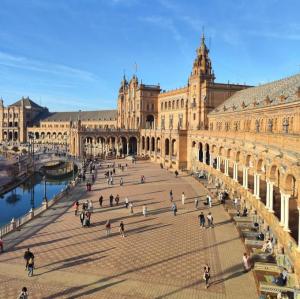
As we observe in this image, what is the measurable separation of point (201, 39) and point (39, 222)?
5675cm

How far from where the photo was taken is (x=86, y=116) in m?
143

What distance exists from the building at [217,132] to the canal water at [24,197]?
22.1 metres

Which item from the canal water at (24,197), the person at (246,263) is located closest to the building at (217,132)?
the person at (246,263)

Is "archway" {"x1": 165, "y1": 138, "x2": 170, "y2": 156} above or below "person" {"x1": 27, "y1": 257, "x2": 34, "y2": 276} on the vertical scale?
above

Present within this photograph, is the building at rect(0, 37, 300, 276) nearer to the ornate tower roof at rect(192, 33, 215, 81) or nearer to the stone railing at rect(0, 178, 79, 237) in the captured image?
the ornate tower roof at rect(192, 33, 215, 81)

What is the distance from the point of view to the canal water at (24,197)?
41.2 m

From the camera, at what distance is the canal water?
41247mm

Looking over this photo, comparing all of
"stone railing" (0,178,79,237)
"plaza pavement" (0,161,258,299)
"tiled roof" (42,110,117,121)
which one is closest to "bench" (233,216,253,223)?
"plaza pavement" (0,161,258,299)

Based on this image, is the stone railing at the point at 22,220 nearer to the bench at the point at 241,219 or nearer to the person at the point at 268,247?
the bench at the point at 241,219

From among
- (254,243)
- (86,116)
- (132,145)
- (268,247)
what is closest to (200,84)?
(132,145)

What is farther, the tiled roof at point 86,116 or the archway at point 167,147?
the tiled roof at point 86,116

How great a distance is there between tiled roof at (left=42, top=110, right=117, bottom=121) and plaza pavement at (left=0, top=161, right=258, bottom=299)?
333 ft

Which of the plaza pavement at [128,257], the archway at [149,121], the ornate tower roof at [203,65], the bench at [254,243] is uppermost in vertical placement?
the ornate tower roof at [203,65]

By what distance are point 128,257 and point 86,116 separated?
125017 millimetres
